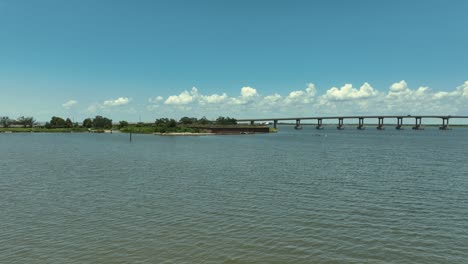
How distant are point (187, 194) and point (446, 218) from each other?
20670 millimetres

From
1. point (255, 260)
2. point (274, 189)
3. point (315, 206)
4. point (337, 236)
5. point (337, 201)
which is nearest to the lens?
point (255, 260)

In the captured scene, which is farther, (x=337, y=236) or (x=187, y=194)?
(x=187, y=194)

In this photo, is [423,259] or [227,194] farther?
[227,194]

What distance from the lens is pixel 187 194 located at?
107 feet

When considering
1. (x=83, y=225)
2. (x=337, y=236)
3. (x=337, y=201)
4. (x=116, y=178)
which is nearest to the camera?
(x=337, y=236)

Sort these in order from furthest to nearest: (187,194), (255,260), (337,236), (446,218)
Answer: (187,194)
(446,218)
(337,236)
(255,260)

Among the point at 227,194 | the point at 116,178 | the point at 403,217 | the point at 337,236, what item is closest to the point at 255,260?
the point at 337,236

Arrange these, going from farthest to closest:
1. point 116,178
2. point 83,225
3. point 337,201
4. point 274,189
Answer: point 116,178 < point 274,189 < point 337,201 < point 83,225

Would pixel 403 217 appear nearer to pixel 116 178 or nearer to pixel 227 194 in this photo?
pixel 227 194

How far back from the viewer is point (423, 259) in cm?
1780

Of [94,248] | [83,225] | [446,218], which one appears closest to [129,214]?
[83,225]

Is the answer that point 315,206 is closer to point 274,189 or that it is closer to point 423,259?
point 274,189

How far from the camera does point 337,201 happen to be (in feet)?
99.3

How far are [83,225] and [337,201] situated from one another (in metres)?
19.8
